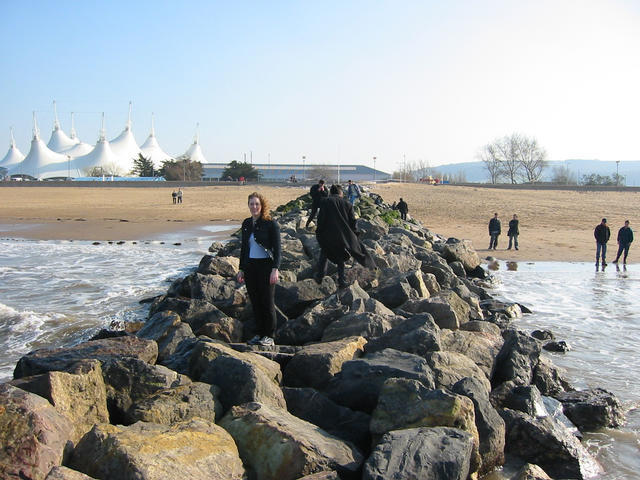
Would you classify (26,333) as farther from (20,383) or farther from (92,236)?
(92,236)

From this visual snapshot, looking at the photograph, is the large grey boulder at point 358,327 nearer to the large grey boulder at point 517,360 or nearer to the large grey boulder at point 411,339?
the large grey boulder at point 411,339

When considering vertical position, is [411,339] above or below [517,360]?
above

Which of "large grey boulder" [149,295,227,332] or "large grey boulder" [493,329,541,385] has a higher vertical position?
"large grey boulder" [149,295,227,332]

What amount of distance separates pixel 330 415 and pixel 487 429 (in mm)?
1073

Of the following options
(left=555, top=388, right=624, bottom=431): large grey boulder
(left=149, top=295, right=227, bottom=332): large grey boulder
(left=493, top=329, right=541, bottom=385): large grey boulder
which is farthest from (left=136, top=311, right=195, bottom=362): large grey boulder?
(left=555, top=388, right=624, bottom=431): large grey boulder

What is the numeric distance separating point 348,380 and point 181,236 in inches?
703

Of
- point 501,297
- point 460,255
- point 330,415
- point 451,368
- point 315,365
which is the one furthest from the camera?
point 460,255

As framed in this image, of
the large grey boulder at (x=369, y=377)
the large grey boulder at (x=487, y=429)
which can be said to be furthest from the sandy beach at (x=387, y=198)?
the large grey boulder at (x=487, y=429)

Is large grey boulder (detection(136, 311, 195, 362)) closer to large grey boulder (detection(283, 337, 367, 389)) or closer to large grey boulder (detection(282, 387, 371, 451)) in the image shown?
large grey boulder (detection(283, 337, 367, 389))

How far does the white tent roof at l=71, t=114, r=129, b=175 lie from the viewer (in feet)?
322

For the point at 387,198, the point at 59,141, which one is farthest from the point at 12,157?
the point at 387,198

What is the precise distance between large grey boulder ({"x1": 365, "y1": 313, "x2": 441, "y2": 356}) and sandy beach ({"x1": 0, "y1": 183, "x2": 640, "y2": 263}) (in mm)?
11771

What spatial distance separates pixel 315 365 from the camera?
15.7ft

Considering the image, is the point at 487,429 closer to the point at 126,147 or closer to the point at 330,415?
the point at 330,415
